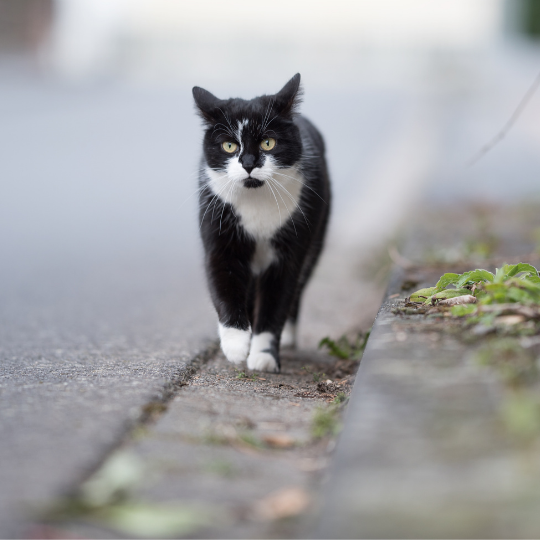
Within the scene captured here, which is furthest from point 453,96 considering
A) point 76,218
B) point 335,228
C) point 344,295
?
point 344,295

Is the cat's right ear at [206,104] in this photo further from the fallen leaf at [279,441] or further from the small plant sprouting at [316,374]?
the fallen leaf at [279,441]

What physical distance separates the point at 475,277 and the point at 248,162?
0.98 metres

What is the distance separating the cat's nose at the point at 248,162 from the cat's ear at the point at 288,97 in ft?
0.97

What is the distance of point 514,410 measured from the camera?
1.46m

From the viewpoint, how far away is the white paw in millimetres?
2834

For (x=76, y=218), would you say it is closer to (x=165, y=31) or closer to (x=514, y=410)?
(x=514, y=410)

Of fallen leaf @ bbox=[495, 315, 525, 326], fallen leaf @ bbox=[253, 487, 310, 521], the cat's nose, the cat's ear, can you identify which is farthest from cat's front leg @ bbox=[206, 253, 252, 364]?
fallen leaf @ bbox=[253, 487, 310, 521]

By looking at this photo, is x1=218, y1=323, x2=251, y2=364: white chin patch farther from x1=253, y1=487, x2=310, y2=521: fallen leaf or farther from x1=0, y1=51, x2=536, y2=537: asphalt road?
x1=253, y1=487, x2=310, y2=521: fallen leaf

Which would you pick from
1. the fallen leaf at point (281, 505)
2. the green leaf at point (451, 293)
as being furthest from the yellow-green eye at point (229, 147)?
the fallen leaf at point (281, 505)

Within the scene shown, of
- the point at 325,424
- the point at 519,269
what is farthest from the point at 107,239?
the point at 325,424

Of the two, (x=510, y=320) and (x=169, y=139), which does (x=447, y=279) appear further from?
(x=169, y=139)

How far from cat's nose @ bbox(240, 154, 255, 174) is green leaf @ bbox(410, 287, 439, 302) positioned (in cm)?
79

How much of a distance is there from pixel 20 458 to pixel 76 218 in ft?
17.3

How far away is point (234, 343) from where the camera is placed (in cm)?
280
